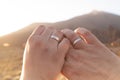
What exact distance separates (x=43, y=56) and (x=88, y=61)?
23 cm

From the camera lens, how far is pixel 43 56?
2.14m

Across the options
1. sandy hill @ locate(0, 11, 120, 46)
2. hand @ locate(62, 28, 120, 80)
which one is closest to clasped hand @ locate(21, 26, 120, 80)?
hand @ locate(62, 28, 120, 80)

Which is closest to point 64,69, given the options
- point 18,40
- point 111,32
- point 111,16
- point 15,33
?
point 111,32

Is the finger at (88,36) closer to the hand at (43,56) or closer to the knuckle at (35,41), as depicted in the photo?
the hand at (43,56)

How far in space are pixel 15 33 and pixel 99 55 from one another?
36.1 meters

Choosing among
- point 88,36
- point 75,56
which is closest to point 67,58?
point 75,56

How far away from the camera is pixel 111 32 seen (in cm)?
2977

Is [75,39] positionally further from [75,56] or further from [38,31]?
[38,31]

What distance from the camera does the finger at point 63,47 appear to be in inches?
86.7

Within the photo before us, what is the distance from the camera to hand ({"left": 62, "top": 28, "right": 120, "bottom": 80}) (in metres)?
2.11

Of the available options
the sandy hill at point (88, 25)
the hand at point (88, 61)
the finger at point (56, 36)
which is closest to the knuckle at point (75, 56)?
the hand at point (88, 61)

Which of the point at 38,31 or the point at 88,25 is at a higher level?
the point at 38,31

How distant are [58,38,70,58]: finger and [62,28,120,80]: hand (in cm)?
3

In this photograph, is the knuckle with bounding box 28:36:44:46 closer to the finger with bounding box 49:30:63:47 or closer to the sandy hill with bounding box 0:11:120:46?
the finger with bounding box 49:30:63:47
